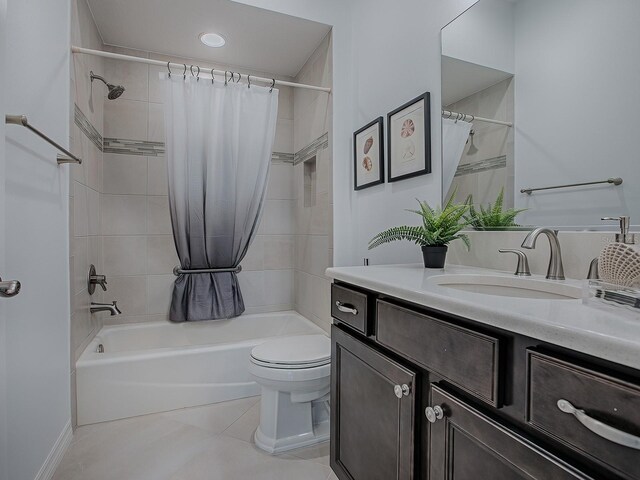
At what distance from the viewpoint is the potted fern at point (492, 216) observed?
124 cm

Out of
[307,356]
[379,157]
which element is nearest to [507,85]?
[379,157]

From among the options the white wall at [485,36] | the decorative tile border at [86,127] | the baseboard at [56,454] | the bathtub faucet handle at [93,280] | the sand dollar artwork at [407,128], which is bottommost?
the baseboard at [56,454]

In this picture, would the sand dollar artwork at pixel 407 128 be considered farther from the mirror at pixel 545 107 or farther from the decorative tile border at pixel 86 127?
the decorative tile border at pixel 86 127

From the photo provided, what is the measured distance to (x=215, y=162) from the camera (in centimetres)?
218

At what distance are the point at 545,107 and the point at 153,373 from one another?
2.23m

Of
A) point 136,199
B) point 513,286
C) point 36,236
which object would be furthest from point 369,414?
point 136,199

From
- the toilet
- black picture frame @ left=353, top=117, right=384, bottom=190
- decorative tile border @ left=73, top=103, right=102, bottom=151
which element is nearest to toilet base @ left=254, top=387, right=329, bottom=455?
the toilet

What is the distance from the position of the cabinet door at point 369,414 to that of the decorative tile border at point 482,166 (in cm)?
81

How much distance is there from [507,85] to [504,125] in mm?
138

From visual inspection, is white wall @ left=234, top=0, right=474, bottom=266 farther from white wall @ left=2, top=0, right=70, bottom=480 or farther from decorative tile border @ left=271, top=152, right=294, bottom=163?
white wall @ left=2, top=0, right=70, bottom=480

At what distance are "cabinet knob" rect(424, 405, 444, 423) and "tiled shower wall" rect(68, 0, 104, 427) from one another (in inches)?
69.8

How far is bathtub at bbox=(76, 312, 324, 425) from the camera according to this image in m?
1.89

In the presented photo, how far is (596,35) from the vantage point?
978 millimetres

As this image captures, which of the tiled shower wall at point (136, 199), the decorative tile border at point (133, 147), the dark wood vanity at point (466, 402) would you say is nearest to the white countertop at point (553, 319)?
the dark wood vanity at point (466, 402)
